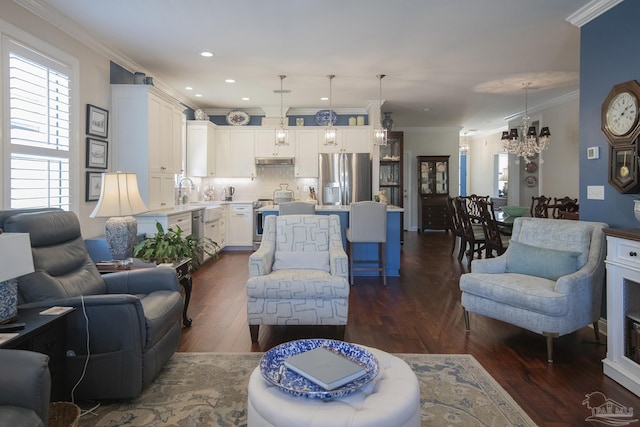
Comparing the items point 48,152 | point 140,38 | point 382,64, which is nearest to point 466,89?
point 382,64

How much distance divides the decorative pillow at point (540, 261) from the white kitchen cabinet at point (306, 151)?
481 cm

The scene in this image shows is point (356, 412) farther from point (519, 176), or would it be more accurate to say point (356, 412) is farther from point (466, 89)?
point (519, 176)

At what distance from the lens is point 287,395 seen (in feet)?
4.70

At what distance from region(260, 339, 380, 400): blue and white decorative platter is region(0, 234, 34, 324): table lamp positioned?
1.12 metres

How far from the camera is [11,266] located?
168 cm

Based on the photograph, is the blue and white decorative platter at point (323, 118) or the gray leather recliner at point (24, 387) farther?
the blue and white decorative platter at point (323, 118)

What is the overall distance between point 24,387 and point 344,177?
21.2 ft

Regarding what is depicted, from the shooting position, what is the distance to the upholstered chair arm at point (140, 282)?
2.70 metres

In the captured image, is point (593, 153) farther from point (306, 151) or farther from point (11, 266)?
point (306, 151)

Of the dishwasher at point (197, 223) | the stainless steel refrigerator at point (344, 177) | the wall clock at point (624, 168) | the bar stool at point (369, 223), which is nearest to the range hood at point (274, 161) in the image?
the stainless steel refrigerator at point (344, 177)

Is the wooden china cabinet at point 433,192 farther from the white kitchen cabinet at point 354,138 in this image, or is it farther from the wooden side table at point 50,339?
the wooden side table at point 50,339

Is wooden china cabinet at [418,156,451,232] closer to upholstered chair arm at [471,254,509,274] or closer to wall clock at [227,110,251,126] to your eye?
wall clock at [227,110,251,126]

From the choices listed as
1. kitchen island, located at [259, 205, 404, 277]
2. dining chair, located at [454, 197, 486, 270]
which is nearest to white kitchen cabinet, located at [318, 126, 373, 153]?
dining chair, located at [454, 197, 486, 270]

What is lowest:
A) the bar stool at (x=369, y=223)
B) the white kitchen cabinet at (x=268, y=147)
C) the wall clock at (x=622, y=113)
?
the bar stool at (x=369, y=223)
